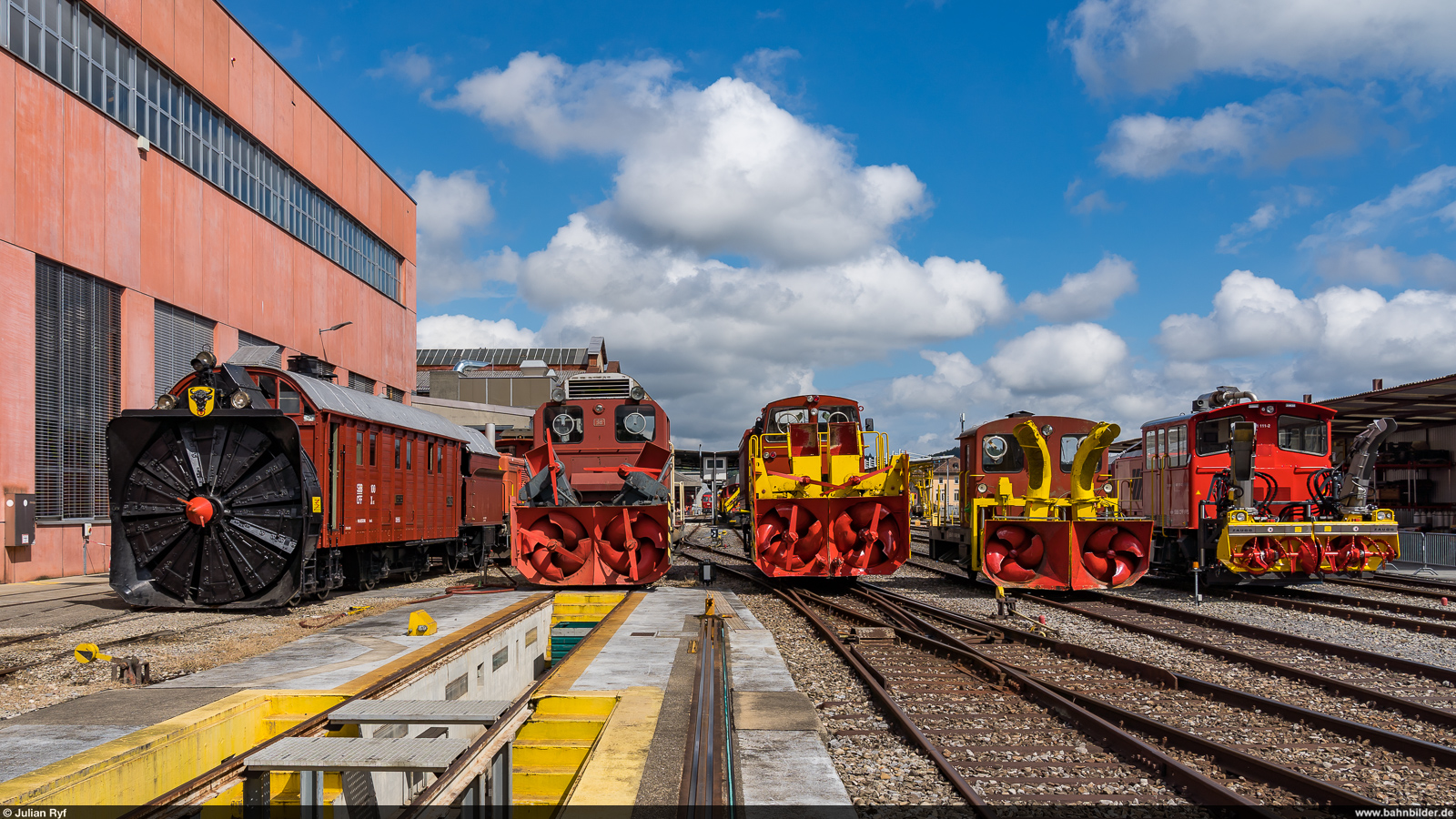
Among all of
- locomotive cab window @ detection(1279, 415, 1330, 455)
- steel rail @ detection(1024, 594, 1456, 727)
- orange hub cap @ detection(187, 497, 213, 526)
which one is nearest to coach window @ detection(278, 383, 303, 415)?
orange hub cap @ detection(187, 497, 213, 526)

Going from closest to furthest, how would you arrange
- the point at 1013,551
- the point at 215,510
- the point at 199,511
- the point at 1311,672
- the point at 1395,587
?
the point at 1311,672 → the point at 199,511 → the point at 215,510 → the point at 1013,551 → the point at 1395,587

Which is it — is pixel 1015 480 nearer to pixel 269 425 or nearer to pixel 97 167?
pixel 269 425

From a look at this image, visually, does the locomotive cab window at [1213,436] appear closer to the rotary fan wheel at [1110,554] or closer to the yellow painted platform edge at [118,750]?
the rotary fan wheel at [1110,554]

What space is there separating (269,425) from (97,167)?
37.9 feet

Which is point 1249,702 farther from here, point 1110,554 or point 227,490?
point 227,490

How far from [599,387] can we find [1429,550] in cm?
1967

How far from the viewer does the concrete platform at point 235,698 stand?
4910 mm

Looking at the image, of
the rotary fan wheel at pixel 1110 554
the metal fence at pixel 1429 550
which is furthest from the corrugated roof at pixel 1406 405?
the rotary fan wheel at pixel 1110 554

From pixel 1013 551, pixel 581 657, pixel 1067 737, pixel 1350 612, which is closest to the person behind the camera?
pixel 1067 737

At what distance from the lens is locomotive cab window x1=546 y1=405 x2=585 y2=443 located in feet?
48.6

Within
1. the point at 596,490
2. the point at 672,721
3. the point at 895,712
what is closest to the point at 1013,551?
the point at 596,490

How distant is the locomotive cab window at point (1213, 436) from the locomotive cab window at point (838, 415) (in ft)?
18.7

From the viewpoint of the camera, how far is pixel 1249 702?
6.71 meters

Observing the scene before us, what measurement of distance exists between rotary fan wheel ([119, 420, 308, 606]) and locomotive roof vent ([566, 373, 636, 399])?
4745 mm
